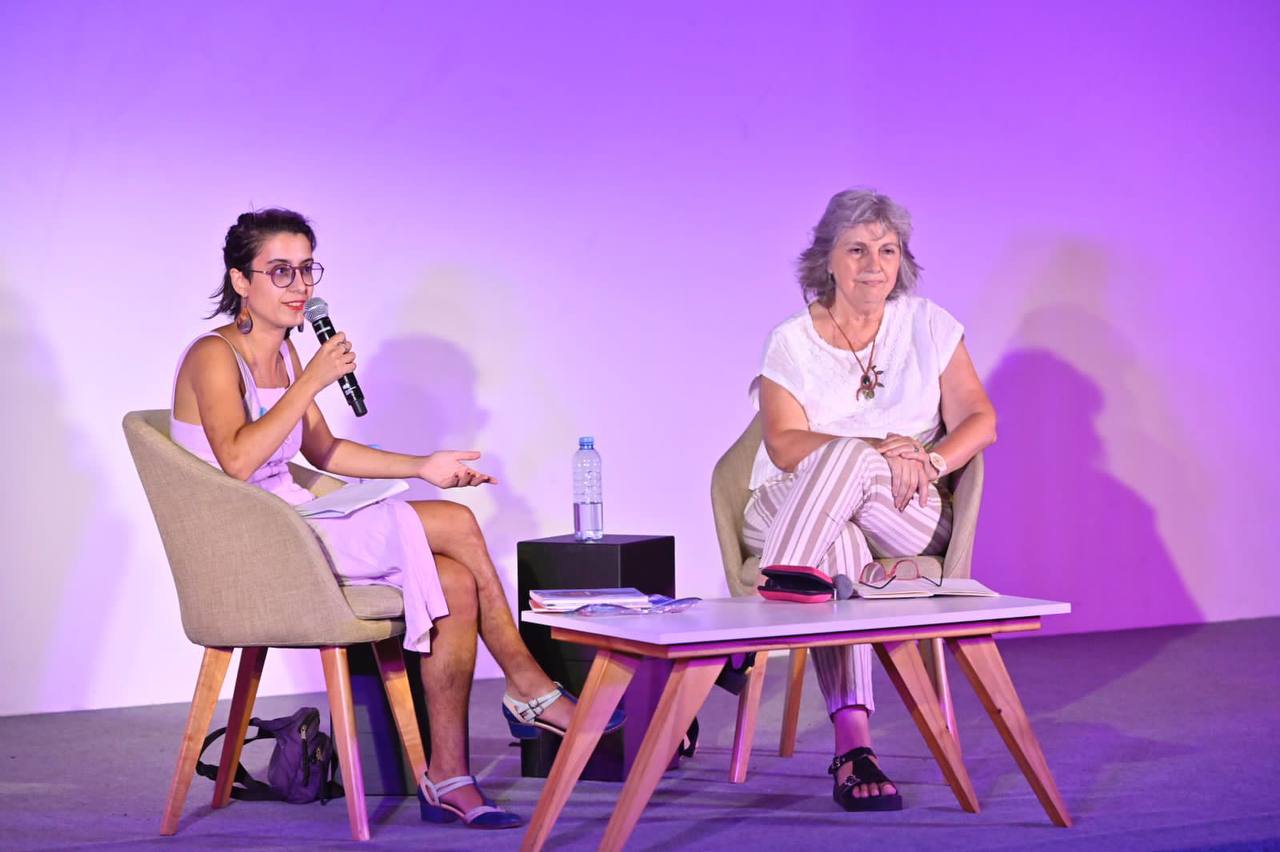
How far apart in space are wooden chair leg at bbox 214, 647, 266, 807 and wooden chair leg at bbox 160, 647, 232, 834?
10 cm

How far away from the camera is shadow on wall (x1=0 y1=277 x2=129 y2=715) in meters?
3.99

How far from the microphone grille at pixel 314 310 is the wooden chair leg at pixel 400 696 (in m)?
0.67

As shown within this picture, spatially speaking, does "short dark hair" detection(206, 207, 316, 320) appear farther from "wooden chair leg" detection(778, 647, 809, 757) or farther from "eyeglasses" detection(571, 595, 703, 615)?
"wooden chair leg" detection(778, 647, 809, 757)

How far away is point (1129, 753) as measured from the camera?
3.12 meters

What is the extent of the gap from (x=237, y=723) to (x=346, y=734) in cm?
34

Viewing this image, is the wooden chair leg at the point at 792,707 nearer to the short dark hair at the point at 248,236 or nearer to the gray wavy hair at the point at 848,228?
the gray wavy hair at the point at 848,228

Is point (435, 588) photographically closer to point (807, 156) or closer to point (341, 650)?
point (341, 650)

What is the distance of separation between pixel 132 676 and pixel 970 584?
2.51 meters

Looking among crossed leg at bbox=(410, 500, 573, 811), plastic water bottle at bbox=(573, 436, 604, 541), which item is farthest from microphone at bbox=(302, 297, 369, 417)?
plastic water bottle at bbox=(573, 436, 604, 541)

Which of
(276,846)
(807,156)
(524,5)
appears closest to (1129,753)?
(276,846)

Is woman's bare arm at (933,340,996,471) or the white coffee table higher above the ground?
woman's bare arm at (933,340,996,471)

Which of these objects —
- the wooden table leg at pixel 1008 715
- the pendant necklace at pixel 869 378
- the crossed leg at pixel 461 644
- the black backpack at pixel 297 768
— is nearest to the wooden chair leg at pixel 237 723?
the black backpack at pixel 297 768

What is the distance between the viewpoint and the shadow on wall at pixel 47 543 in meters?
3.99

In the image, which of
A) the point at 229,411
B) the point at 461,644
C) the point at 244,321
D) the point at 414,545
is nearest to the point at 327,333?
the point at 244,321
